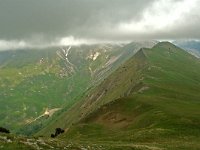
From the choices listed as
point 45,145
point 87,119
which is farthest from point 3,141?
point 87,119

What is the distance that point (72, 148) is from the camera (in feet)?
175

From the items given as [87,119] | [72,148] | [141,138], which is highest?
[72,148]

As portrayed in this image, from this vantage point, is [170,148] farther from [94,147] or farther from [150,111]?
[150,111]

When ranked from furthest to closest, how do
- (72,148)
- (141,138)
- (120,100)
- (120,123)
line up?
(120,100), (120,123), (141,138), (72,148)

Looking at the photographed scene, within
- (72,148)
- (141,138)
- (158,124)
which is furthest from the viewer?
(158,124)

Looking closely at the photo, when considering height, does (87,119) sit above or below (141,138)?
below

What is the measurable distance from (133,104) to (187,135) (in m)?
59.7

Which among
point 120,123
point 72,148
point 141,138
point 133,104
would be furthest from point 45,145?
point 133,104

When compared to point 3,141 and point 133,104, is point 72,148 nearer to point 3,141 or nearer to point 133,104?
point 3,141

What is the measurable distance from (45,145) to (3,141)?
526cm

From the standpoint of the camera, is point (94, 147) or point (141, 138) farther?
point (141, 138)

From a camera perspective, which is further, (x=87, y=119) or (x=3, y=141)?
(x=87, y=119)

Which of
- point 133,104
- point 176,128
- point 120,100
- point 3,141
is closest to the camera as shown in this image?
point 3,141

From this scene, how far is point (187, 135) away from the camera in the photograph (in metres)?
91.6
